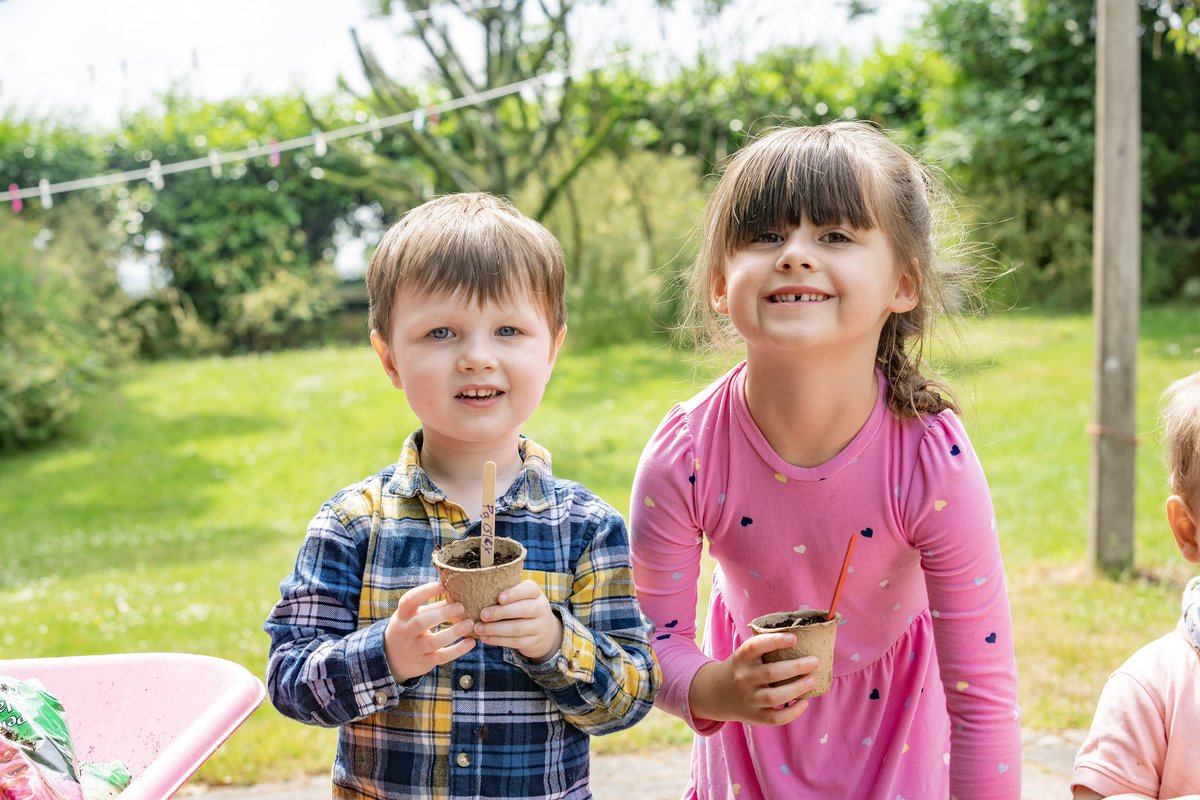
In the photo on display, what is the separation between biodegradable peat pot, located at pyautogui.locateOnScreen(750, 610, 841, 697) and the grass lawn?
0.60 m

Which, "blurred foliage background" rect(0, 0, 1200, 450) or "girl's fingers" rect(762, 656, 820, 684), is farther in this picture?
"blurred foliage background" rect(0, 0, 1200, 450)

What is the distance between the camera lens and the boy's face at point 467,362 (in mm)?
1714

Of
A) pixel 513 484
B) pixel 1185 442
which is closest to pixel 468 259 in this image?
pixel 513 484

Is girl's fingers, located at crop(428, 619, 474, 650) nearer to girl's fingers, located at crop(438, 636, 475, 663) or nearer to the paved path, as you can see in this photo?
girl's fingers, located at crop(438, 636, 475, 663)

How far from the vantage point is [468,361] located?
5.56 feet

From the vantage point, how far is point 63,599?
5.79 m

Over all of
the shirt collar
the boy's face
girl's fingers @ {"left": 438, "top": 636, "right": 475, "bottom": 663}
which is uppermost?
the boy's face

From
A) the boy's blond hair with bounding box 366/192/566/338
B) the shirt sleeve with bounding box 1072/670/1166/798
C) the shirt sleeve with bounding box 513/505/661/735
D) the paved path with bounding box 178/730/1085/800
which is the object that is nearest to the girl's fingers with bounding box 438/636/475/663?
the shirt sleeve with bounding box 513/505/661/735

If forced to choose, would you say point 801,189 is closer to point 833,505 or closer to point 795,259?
point 795,259

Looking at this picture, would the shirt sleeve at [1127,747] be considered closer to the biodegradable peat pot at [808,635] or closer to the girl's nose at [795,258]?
the biodegradable peat pot at [808,635]

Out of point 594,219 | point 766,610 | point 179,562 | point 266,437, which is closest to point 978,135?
point 594,219

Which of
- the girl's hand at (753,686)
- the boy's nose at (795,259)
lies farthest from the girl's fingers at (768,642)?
the boy's nose at (795,259)

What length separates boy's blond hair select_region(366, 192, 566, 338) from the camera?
1736 millimetres

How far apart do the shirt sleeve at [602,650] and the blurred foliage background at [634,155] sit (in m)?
8.54
